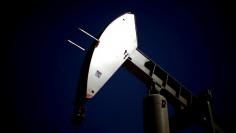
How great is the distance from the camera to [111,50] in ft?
13.5

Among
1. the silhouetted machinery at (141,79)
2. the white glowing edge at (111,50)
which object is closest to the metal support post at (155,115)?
the silhouetted machinery at (141,79)

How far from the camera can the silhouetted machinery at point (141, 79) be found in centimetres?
367

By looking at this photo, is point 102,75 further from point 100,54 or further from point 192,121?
point 192,121

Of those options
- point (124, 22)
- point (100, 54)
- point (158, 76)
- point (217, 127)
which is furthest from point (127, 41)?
point (217, 127)

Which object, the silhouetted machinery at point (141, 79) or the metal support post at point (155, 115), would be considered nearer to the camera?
the silhouetted machinery at point (141, 79)

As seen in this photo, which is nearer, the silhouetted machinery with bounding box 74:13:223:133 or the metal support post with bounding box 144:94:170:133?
the silhouetted machinery with bounding box 74:13:223:133

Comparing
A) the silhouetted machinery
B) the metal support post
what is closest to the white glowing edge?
the silhouetted machinery

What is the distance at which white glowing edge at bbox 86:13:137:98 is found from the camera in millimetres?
3709

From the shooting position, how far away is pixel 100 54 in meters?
3.91

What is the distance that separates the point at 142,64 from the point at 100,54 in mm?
1131

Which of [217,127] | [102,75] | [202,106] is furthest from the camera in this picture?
[217,127]

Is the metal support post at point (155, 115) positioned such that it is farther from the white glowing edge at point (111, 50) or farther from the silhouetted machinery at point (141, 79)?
the white glowing edge at point (111, 50)

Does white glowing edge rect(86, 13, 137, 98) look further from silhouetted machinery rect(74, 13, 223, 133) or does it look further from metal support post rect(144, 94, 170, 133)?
metal support post rect(144, 94, 170, 133)

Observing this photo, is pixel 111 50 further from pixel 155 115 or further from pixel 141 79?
pixel 155 115
